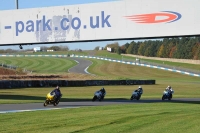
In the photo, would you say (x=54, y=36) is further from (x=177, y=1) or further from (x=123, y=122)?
(x=123, y=122)

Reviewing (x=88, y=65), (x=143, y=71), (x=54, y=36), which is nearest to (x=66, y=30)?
(x=54, y=36)

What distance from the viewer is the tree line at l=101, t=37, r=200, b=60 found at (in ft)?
401

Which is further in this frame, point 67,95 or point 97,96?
point 67,95

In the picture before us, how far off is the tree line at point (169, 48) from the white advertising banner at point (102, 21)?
311 feet

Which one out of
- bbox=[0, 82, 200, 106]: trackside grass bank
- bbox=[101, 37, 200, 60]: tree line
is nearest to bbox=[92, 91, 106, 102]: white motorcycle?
bbox=[0, 82, 200, 106]: trackside grass bank

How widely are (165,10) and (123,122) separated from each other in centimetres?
894

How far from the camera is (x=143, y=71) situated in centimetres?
8750

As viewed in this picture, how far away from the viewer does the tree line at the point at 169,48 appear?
12238cm

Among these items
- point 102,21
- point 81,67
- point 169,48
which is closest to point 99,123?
point 102,21

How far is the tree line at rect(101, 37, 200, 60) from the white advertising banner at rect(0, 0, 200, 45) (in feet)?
311

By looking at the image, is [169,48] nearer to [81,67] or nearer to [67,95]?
[81,67]

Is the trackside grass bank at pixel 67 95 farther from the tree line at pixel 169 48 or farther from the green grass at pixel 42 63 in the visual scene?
the tree line at pixel 169 48

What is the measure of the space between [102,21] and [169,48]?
116m

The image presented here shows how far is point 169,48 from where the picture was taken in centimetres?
13812
